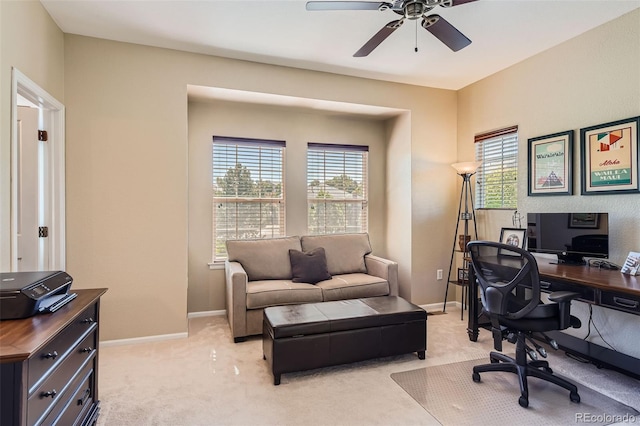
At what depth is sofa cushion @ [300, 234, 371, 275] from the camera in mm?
4258

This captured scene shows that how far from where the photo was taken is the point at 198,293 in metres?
4.15

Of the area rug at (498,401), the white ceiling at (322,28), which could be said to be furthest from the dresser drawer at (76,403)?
the white ceiling at (322,28)

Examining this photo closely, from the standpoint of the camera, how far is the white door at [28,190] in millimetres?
2791

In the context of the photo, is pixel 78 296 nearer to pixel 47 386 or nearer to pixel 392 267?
pixel 47 386

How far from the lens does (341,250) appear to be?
4.35 meters

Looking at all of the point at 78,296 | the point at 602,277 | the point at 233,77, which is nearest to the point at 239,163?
the point at 233,77

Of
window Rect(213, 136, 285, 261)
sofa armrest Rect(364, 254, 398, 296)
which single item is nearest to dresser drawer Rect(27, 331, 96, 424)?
window Rect(213, 136, 285, 261)

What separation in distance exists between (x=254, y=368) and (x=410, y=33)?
126 inches

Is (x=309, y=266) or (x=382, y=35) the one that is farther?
(x=309, y=266)

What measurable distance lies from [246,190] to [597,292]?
11.8 ft

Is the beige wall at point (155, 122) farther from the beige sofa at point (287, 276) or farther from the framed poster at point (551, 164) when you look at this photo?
the beige sofa at point (287, 276)

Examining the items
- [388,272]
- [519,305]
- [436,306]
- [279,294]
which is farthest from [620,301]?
[279,294]

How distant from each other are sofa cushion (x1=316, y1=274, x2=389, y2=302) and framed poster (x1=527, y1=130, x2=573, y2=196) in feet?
6.17

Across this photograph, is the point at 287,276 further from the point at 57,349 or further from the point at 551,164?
the point at 551,164
